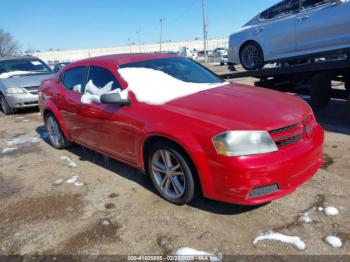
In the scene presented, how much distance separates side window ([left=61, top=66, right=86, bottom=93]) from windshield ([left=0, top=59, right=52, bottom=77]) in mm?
5756

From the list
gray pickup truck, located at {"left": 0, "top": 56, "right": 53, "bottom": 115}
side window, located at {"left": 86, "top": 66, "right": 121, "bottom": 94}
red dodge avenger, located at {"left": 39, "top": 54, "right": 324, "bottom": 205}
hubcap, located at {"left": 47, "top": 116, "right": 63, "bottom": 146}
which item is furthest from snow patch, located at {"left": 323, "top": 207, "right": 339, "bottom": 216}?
gray pickup truck, located at {"left": 0, "top": 56, "right": 53, "bottom": 115}

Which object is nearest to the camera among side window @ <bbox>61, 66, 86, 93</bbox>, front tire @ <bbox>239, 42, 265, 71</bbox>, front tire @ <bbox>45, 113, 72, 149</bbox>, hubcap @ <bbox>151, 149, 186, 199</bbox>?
hubcap @ <bbox>151, 149, 186, 199</bbox>

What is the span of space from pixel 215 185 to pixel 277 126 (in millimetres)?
781

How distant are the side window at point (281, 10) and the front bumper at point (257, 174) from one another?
13.6 ft

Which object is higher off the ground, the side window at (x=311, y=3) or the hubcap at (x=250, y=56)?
the side window at (x=311, y=3)

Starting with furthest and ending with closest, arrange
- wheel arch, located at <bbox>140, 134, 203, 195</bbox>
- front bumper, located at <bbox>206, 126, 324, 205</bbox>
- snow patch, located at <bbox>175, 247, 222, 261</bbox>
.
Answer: wheel arch, located at <bbox>140, 134, 203, 195</bbox> → front bumper, located at <bbox>206, 126, 324, 205</bbox> → snow patch, located at <bbox>175, 247, 222, 261</bbox>

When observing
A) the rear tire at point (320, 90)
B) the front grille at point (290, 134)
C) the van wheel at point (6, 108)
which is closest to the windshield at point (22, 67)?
the van wheel at point (6, 108)

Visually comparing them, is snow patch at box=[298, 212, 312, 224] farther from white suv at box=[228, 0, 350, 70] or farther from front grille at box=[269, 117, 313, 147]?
white suv at box=[228, 0, 350, 70]

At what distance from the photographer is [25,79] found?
33.0ft

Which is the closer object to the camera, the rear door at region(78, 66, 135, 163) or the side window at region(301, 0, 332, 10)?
the rear door at region(78, 66, 135, 163)

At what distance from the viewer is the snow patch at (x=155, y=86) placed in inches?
150

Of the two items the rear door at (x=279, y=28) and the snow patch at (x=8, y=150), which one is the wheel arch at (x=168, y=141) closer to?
the snow patch at (x=8, y=150)

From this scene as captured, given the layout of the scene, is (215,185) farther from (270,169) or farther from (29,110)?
(29,110)

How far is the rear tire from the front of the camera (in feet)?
20.2
